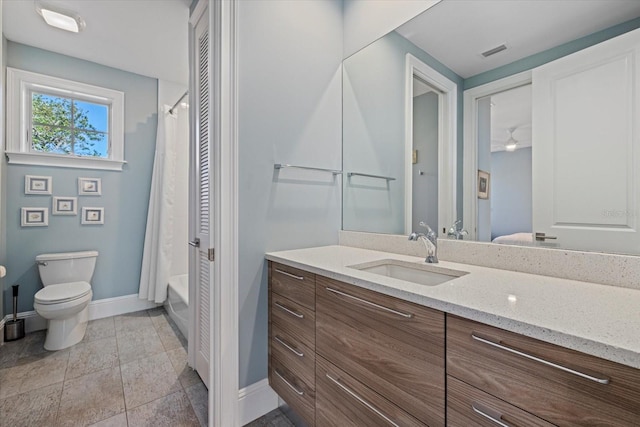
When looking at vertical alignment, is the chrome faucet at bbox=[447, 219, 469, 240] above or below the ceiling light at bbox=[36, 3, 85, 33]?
below

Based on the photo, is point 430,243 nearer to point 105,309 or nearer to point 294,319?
point 294,319

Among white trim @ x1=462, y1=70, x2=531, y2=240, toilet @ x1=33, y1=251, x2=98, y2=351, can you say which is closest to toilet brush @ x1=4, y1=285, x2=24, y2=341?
toilet @ x1=33, y1=251, x2=98, y2=351

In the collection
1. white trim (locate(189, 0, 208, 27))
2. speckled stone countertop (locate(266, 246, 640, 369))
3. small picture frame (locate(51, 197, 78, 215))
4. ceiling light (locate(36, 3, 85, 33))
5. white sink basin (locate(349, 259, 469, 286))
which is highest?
ceiling light (locate(36, 3, 85, 33))

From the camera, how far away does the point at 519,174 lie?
1.17 meters

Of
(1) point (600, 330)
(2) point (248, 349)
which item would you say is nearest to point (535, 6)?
(1) point (600, 330)

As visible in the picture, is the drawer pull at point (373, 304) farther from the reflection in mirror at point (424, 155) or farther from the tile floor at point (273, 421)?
the tile floor at point (273, 421)

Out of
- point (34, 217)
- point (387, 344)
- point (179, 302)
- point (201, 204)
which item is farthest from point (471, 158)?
point (34, 217)

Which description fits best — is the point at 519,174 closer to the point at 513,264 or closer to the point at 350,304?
the point at 513,264

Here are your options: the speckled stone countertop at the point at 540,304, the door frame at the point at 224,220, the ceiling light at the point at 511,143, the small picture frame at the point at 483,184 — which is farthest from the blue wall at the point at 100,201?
the ceiling light at the point at 511,143

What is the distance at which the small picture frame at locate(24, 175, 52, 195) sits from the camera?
8.06 ft

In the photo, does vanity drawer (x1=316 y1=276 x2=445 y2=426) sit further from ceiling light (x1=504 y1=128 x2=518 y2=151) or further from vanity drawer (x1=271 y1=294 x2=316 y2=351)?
ceiling light (x1=504 y1=128 x2=518 y2=151)

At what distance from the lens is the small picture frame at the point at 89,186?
2.69 metres

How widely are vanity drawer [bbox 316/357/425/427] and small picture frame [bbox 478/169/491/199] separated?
0.98 metres

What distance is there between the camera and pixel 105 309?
111 inches
